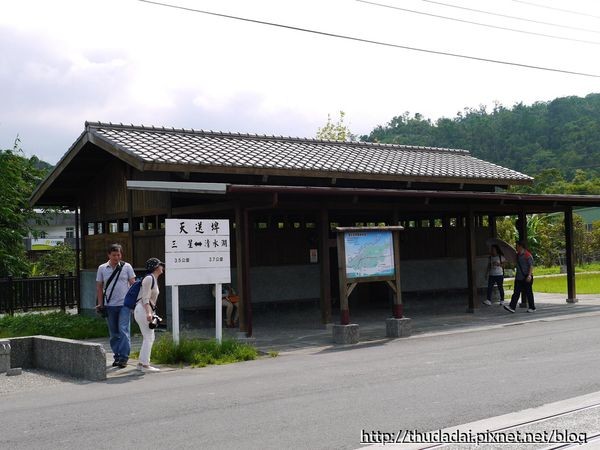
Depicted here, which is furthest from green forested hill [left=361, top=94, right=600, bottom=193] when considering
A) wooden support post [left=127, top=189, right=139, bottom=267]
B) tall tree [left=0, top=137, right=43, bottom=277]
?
wooden support post [left=127, top=189, right=139, bottom=267]

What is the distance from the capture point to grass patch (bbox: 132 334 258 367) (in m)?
11.5

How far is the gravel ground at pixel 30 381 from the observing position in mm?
9906

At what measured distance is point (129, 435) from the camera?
6637 mm

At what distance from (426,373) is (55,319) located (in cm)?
1000

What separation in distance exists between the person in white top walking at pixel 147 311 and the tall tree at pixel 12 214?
51.0ft

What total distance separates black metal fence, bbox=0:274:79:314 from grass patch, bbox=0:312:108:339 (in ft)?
14.8

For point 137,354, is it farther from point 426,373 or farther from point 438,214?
point 438,214

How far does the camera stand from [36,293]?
21.6 m

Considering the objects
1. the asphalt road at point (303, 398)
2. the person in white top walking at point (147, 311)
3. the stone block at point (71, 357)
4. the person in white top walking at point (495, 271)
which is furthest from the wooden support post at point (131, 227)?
the person in white top walking at point (495, 271)

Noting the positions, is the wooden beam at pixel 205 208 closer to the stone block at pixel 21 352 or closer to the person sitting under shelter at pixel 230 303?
the person sitting under shelter at pixel 230 303

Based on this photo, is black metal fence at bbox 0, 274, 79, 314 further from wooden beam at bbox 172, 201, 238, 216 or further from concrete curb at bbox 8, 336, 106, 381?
concrete curb at bbox 8, 336, 106, 381

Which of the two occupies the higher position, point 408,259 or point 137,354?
point 408,259

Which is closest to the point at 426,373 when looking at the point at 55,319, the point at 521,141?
the point at 55,319

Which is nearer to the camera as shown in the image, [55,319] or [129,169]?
[55,319]
